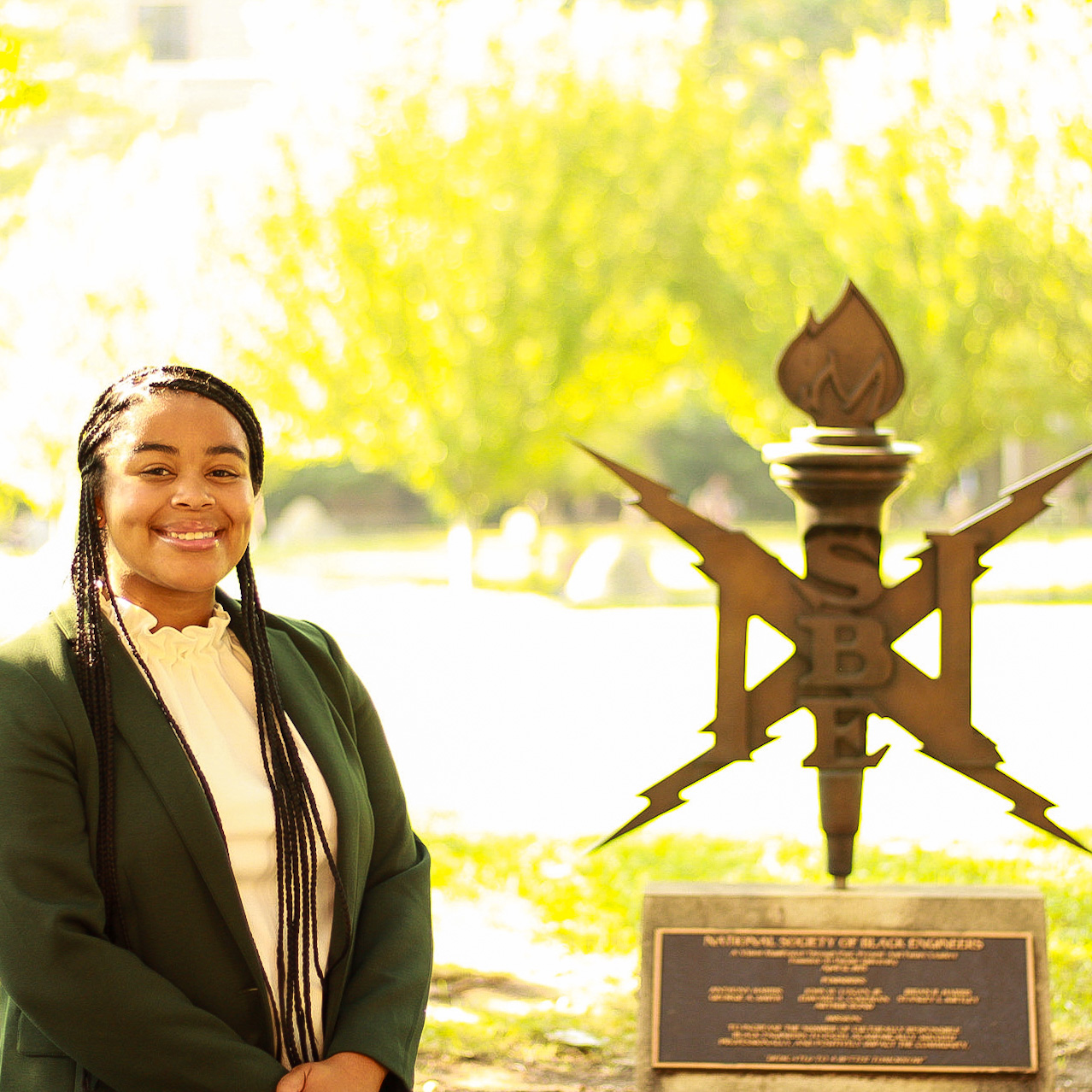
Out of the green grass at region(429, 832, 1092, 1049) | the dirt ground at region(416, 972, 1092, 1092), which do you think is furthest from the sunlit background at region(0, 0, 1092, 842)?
the dirt ground at region(416, 972, 1092, 1092)

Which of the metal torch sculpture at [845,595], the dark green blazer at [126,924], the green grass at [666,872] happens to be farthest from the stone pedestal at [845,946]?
the green grass at [666,872]

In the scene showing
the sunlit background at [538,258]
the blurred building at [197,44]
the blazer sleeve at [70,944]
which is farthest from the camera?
the blurred building at [197,44]

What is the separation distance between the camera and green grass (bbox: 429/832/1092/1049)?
18.3 ft

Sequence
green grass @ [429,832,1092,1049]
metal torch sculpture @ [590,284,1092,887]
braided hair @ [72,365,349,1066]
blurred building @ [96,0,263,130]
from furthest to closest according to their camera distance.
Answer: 1. blurred building @ [96,0,263,130]
2. green grass @ [429,832,1092,1049]
3. metal torch sculpture @ [590,284,1092,887]
4. braided hair @ [72,365,349,1066]

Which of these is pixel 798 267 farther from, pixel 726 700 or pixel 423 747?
pixel 726 700

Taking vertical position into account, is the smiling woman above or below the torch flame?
below

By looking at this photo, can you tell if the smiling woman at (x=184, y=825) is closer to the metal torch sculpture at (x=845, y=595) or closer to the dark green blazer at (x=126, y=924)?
the dark green blazer at (x=126, y=924)

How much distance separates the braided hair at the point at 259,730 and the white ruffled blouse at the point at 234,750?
0.07 ft

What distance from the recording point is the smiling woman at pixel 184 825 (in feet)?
6.63

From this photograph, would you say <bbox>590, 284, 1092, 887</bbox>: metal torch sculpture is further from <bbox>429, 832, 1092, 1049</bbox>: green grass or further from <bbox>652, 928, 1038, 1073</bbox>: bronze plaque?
<bbox>429, 832, 1092, 1049</bbox>: green grass

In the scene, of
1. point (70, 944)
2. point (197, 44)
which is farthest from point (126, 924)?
point (197, 44)

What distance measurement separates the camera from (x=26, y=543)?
3138cm

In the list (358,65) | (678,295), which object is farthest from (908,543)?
(358,65)

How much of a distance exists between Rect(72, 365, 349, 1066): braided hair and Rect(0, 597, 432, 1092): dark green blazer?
23 mm
